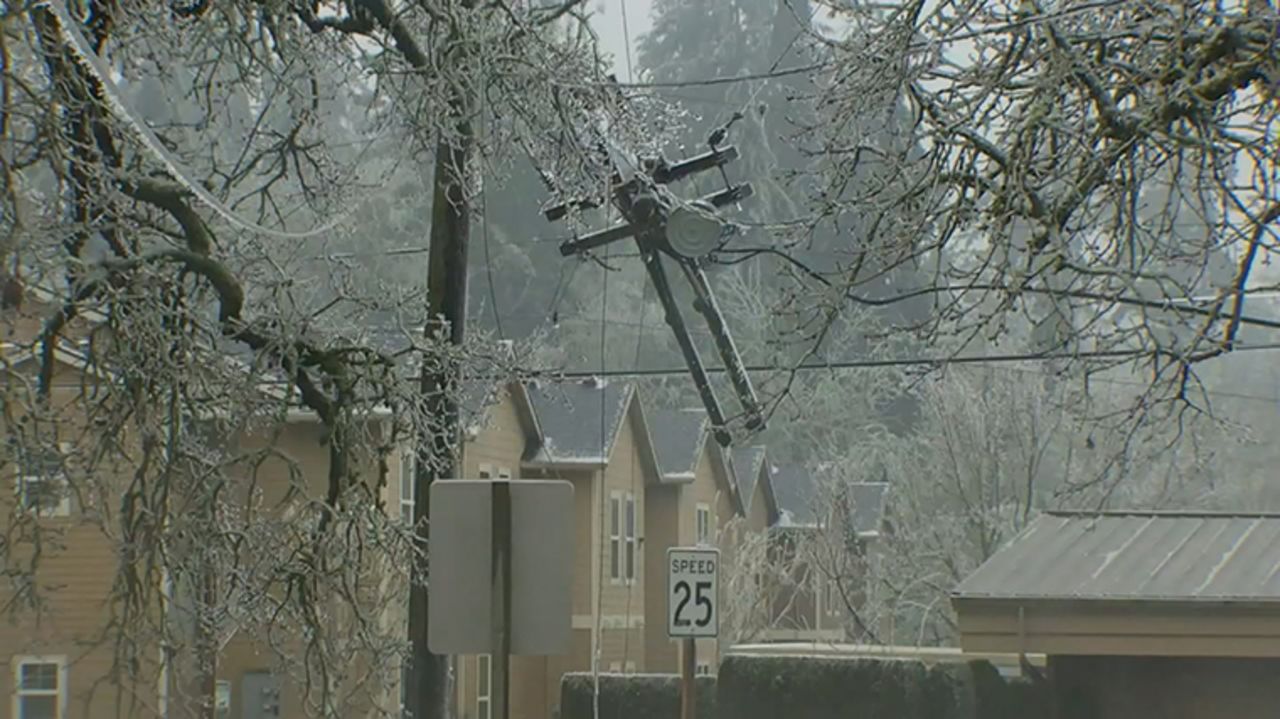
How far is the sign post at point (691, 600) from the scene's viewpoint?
19469 millimetres

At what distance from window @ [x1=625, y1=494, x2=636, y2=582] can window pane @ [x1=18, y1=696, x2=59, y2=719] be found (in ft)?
47.5

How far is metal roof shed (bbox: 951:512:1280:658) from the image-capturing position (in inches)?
820

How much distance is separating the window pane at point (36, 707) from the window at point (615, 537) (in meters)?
13.7

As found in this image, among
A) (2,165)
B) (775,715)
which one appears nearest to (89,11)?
(2,165)

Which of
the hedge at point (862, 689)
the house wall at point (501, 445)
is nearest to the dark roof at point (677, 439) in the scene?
the house wall at point (501, 445)

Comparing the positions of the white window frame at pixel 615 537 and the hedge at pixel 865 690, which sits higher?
the white window frame at pixel 615 537

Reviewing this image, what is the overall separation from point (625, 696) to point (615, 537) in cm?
1055

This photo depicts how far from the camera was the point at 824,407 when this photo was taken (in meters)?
56.6

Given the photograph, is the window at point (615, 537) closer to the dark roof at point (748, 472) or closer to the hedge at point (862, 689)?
the dark roof at point (748, 472)

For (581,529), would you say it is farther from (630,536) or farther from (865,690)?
(865,690)

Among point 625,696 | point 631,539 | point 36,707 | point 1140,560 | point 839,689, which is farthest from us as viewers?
point 631,539

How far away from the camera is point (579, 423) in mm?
42000

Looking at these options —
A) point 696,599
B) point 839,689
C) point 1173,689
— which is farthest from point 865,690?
point 696,599

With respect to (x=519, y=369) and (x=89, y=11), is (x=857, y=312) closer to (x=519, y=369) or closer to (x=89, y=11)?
(x=519, y=369)
